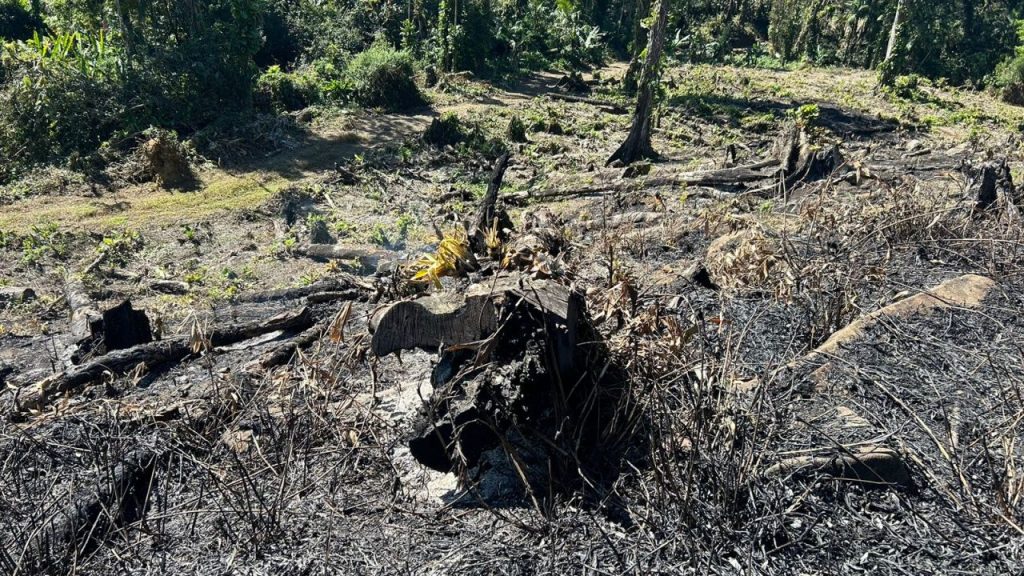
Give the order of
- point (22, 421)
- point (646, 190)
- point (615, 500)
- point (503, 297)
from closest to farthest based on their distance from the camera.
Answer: point (615, 500), point (503, 297), point (22, 421), point (646, 190)

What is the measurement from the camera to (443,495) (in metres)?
2.94

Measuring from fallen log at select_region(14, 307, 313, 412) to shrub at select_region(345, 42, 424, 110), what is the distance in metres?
12.7

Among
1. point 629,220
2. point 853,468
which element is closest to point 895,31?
point 629,220

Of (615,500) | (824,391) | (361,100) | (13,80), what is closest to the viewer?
(615,500)

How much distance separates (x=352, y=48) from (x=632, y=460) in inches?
838

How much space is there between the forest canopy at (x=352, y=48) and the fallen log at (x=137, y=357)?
9.72 meters

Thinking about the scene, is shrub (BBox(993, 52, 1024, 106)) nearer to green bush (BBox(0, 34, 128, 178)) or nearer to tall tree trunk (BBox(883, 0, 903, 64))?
tall tree trunk (BBox(883, 0, 903, 64))

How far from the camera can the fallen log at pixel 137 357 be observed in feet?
14.5

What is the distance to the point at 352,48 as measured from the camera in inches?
870

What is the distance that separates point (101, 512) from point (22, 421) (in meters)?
1.59

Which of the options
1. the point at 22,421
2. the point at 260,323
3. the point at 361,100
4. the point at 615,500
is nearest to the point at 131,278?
the point at 260,323

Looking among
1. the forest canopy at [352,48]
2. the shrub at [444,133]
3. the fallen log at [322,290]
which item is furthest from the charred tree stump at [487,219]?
the shrub at [444,133]

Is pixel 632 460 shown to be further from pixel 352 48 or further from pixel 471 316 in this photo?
pixel 352 48

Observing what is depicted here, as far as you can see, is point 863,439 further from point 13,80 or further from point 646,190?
point 13,80
